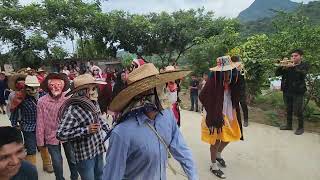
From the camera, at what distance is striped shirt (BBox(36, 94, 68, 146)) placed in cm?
553

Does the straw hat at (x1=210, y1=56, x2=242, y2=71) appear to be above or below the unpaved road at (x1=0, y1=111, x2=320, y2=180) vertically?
above

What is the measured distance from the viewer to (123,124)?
2852 mm

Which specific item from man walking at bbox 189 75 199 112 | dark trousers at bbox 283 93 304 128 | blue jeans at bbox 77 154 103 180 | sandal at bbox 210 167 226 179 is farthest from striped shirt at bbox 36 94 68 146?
man walking at bbox 189 75 199 112

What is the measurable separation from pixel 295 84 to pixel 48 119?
531cm

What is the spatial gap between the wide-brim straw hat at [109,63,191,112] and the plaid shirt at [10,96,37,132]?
365 cm

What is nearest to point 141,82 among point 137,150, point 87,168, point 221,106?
point 137,150

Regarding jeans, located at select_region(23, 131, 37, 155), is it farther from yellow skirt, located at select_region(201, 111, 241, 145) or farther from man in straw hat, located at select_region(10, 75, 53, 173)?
yellow skirt, located at select_region(201, 111, 241, 145)

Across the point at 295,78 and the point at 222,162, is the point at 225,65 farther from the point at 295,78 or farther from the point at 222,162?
the point at 295,78

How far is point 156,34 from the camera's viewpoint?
2641cm

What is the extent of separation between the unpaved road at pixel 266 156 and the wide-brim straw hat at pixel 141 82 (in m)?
3.57

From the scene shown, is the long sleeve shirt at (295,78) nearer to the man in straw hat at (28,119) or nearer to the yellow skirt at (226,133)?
the yellow skirt at (226,133)

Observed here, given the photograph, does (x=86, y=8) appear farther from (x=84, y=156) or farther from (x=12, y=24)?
(x=84, y=156)

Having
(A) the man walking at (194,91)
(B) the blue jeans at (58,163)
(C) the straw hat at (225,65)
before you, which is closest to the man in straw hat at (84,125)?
(B) the blue jeans at (58,163)

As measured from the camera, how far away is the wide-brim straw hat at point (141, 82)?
2.84 meters
